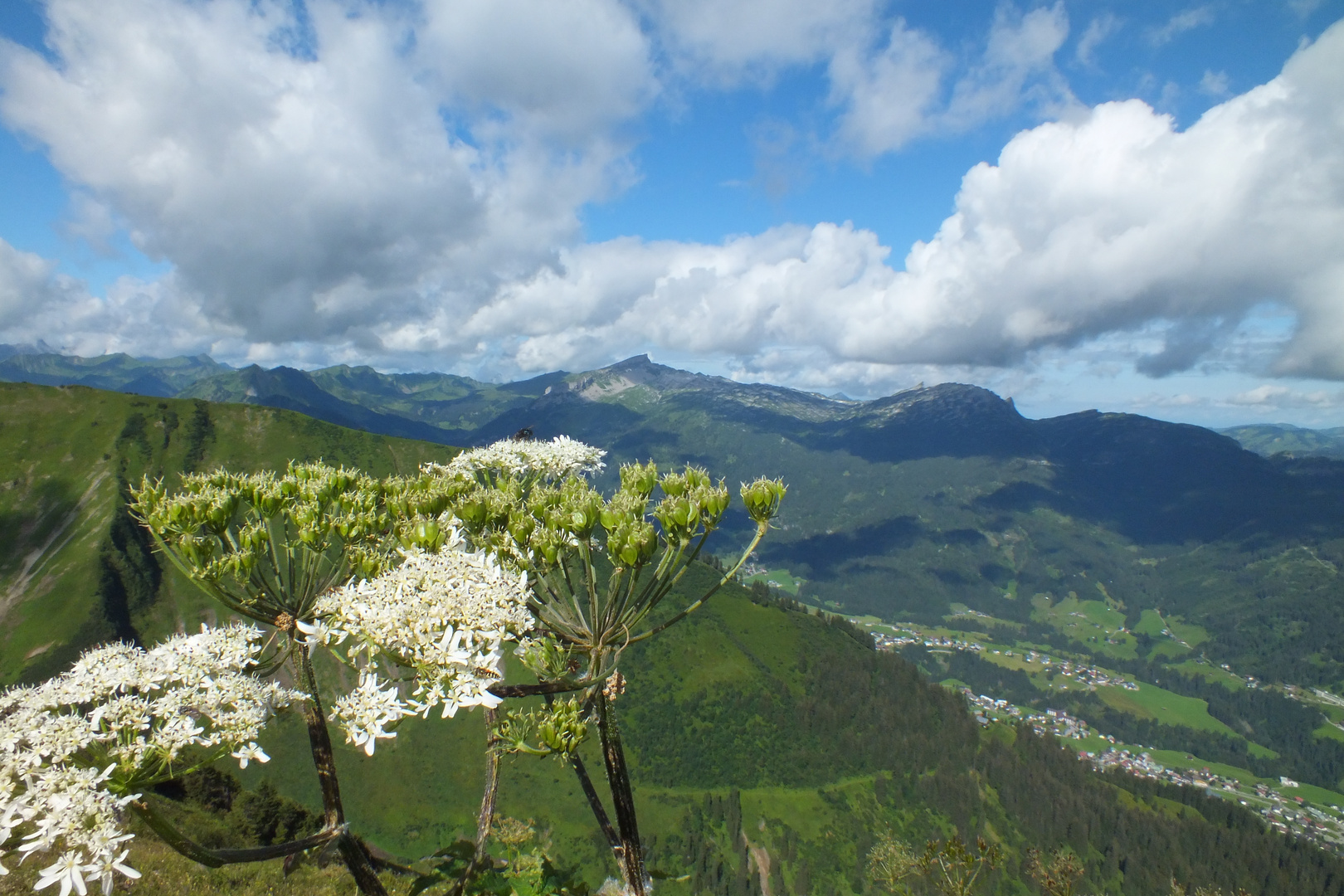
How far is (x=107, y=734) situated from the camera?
5184 millimetres

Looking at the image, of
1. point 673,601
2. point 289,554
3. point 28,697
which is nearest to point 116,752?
point 28,697

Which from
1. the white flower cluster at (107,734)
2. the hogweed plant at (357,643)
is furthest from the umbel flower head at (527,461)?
the white flower cluster at (107,734)

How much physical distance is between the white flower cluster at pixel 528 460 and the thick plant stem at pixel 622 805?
14.6 feet

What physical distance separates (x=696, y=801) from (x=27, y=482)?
20117cm

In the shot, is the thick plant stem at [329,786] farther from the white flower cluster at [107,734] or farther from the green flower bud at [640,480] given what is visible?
the green flower bud at [640,480]

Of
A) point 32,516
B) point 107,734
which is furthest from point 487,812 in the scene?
point 32,516

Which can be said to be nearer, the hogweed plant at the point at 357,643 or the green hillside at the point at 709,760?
the hogweed plant at the point at 357,643

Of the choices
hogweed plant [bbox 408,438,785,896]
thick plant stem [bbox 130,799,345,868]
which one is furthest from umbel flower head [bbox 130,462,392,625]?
thick plant stem [bbox 130,799,345,868]

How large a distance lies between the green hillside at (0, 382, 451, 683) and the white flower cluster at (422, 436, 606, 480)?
135798mm

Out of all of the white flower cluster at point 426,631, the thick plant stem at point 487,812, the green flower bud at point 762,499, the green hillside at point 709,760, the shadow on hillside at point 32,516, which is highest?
the green flower bud at point 762,499

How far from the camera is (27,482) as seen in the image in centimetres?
16512

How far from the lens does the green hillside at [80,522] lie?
→ 133m

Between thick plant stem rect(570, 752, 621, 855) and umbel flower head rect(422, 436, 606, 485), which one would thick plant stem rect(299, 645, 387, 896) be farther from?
umbel flower head rect(422, 436, 606, 485)

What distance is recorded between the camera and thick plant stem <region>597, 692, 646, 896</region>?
5617 mm
